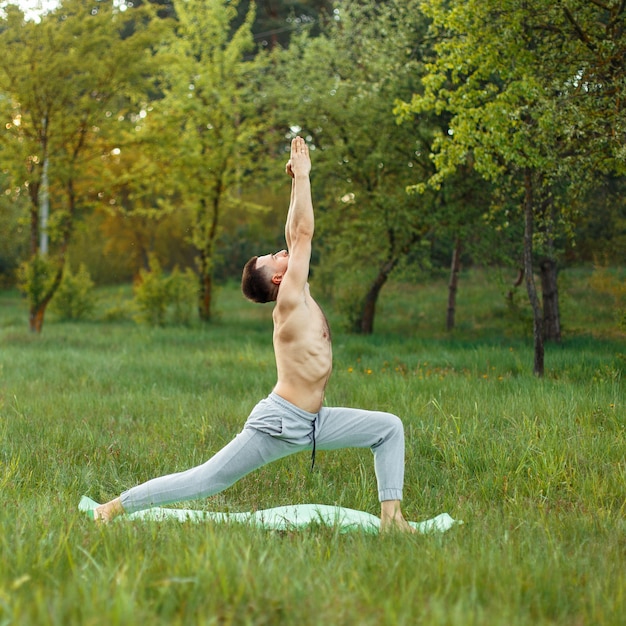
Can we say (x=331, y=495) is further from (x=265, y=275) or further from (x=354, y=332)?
(x=354, y=332)

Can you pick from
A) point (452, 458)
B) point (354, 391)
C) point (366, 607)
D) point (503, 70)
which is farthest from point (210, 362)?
point (366, 607)

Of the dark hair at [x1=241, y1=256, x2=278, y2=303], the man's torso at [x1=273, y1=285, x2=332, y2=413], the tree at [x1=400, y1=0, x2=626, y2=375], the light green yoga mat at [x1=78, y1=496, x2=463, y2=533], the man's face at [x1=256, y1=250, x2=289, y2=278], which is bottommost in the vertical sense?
the light green yoga mat at [x1=78, y1=496, x2=463, y2=533]

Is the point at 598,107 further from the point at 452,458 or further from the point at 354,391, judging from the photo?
the point at 452,458

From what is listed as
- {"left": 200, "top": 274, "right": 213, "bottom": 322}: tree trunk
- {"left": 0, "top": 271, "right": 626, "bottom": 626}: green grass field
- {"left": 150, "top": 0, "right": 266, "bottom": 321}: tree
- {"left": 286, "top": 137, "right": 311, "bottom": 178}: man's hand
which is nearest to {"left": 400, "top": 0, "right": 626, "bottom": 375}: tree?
{"left": 0, "top": 271, "right": 626, "bottom": 626}: green grass field

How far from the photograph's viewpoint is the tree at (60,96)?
1561 centimetres

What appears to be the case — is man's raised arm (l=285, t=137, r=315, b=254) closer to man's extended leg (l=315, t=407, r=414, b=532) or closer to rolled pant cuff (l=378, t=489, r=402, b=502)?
man's extended leg (l=315, t=407, r=414, b=532)

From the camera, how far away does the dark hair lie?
4277 millimetres

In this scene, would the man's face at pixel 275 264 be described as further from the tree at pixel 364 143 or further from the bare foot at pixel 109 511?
the tree at pixel 364 143

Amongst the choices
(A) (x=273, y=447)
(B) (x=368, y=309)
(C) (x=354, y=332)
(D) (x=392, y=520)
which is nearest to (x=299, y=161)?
(A) (x=273, y=447)

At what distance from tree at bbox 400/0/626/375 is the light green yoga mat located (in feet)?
17.1

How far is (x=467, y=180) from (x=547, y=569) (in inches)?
503

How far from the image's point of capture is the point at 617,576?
3188 millimetres

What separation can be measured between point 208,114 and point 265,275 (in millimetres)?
17636

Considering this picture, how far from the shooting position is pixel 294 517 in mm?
4449
